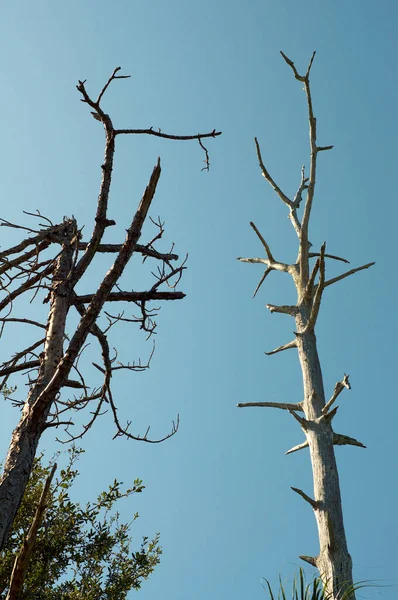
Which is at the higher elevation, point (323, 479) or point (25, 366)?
point (323, 479)

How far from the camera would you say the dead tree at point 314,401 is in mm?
6188

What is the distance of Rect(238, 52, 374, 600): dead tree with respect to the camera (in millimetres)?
6188

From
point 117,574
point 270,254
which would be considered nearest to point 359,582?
point 117,574

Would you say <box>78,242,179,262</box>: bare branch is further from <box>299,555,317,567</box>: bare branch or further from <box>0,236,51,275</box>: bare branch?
<box>299,555,317,567</box>: bare branch

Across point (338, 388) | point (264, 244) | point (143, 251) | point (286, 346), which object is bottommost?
point (143, 251)

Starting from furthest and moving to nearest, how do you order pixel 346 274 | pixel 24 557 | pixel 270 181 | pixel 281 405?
pixel 270 181, pixel 346 274, pixel 281 405, pixel 24 557

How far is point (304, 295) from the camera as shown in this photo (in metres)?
8.95

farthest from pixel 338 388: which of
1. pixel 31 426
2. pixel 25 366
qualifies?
pixel 31 426

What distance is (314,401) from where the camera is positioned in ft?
24.8

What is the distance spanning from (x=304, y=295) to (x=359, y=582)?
5328 mm

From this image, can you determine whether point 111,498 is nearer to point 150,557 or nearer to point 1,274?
point 150,557

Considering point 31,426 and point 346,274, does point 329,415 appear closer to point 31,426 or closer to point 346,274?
point 346,274

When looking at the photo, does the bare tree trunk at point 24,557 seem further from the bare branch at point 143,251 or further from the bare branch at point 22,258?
the bare branch at point 143,251

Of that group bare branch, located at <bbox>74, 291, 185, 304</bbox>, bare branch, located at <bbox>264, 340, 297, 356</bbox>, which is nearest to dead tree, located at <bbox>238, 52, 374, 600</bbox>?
bare branch, located at <bbox>264, 340, 297, 356</bbox>
